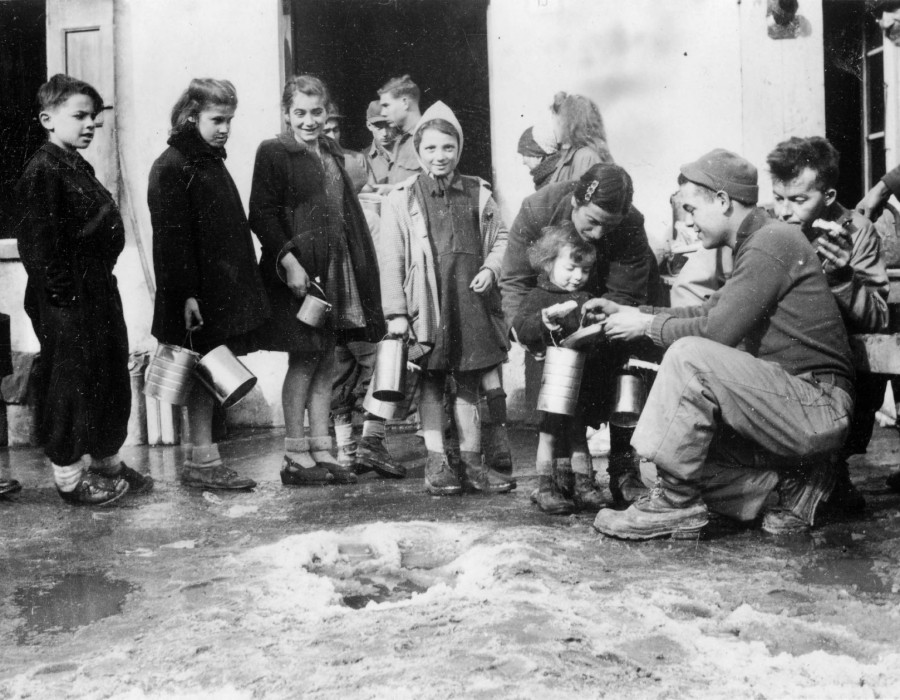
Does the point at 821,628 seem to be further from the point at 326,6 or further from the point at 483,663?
the point at 326,6

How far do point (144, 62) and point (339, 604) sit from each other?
4.95 meters

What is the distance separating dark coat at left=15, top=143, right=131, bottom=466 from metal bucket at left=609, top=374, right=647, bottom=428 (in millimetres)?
2348

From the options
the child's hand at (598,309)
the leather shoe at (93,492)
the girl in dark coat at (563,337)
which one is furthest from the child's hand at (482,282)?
the leather shoe at (93,492)

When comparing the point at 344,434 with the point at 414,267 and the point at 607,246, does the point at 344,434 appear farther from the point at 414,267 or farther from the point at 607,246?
the point at 607,246

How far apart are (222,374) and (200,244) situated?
2.13ft

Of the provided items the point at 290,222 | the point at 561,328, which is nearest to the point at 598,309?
the point at 561,328

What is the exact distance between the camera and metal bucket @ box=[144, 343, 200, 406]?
4680mm

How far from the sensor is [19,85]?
782 cm

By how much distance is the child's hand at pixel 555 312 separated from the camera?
4.09m

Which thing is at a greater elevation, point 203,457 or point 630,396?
point 630,396

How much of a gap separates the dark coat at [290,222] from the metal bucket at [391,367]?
510mm

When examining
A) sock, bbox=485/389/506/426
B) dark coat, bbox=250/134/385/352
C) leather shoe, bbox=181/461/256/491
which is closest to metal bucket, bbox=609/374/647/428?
sock, bbox=485/389/506/426

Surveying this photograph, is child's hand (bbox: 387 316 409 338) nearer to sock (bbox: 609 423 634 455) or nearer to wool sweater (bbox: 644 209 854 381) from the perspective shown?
sock (bbox: 609 423 634 455)

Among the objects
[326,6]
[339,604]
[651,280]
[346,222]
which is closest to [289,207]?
[346,222]
